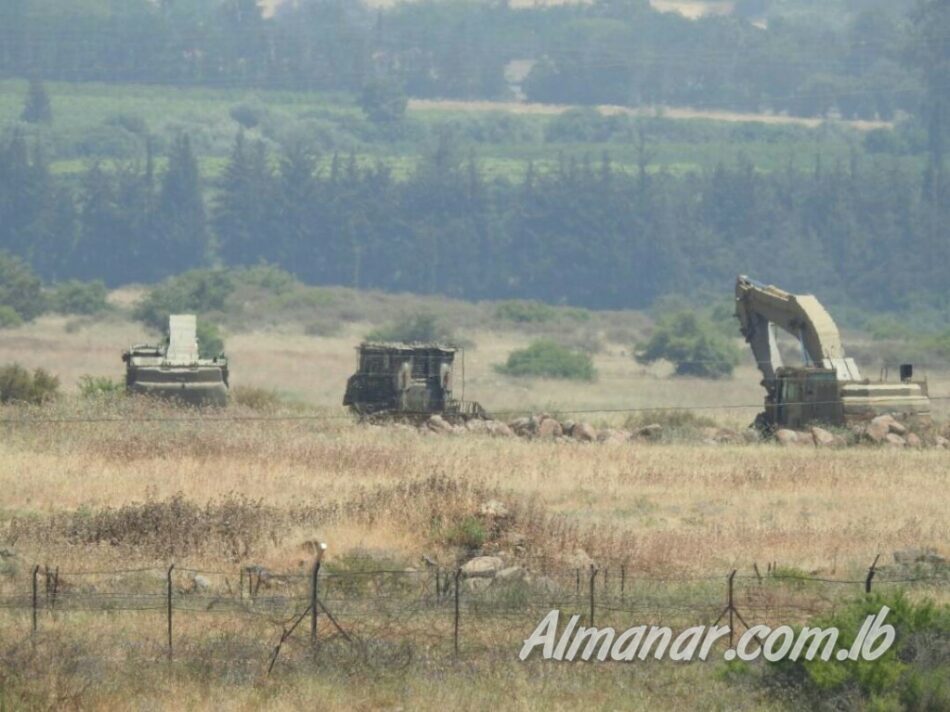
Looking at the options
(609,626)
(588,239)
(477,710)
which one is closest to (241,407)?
(609,626)

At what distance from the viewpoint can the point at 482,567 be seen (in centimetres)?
2250

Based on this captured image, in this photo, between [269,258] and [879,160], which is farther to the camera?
[879,160]

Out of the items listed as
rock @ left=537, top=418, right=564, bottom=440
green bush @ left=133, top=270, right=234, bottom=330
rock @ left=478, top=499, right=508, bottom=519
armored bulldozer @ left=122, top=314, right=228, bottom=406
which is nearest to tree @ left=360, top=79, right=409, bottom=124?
green bush @ left=133, top=270, right=234, bottom=330

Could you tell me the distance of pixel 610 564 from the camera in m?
23.6

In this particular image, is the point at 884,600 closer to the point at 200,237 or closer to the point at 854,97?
the point at 200,237

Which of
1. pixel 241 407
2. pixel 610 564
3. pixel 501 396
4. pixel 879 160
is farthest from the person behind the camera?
pixel 879 160

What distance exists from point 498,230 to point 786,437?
286 feet

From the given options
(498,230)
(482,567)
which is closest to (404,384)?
(482,567)

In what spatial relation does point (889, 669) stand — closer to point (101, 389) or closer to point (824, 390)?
point (824, 390)

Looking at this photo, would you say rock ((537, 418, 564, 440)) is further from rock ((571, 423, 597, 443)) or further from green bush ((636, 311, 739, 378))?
green bush ((636, 311, 739, 378))

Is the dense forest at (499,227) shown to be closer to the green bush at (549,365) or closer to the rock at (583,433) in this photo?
the green bush at (549,365)

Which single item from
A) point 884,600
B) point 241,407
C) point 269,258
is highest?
point 884,600

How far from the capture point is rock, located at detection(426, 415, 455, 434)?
3769 cm

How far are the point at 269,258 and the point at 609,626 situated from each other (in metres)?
105
